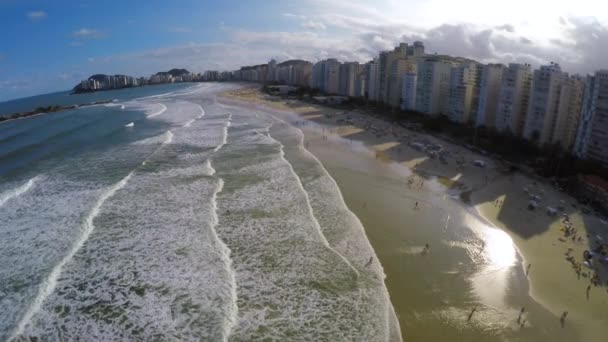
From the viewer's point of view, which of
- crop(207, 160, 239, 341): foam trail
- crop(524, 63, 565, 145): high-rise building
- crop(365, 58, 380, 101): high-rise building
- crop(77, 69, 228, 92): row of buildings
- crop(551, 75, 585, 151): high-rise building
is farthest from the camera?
crop(77, 69, 228, 92): row of buildings

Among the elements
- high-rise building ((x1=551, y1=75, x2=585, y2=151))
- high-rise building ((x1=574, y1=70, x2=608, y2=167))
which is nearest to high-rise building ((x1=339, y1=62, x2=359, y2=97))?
high-rise building ((x1=551, y1=75, x2=585, y2=151))

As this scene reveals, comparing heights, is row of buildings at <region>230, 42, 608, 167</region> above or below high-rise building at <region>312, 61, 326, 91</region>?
below

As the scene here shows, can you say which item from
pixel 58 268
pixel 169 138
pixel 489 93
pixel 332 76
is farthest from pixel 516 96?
pixel 332 76

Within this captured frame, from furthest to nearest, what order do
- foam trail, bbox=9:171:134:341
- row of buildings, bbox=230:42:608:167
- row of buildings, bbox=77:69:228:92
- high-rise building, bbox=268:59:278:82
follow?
row of buildings, bbox=77:69:228:92 < high-rise building, bbox=268:59:278:82 < row of buildings, bbox=230:42:608:167 < foam trail, bbox=9:171:134:341

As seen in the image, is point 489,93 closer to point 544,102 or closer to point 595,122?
point 544,102

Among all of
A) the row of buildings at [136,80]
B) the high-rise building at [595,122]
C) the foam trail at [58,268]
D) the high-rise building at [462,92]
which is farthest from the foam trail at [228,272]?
the row of buildings at [136,80]

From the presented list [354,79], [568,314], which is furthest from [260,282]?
[354,79]

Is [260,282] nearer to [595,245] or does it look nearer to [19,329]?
[19,329]

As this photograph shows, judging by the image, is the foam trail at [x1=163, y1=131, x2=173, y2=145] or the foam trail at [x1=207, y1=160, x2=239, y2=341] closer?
the foam trail at [x1=207, y1=160, x2=239, y2=341]

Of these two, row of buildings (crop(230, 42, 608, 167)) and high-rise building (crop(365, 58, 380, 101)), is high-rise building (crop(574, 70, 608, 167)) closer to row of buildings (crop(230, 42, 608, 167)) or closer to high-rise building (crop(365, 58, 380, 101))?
row of buildings (crop(230, 42, 608, 167))
